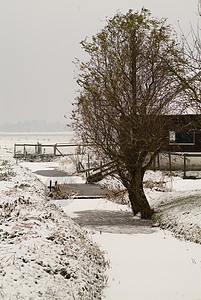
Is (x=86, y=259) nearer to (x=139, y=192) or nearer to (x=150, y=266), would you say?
(x=150, y=266)

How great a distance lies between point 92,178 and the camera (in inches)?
827

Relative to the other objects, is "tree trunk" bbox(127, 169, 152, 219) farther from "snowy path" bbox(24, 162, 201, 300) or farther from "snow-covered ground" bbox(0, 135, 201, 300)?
"snow-covered ground" bbox(0, 135, 201, 300)

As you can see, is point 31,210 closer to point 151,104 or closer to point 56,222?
point 56,222

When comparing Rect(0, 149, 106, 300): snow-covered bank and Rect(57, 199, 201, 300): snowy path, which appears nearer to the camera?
Rect(0, 149, 106, 300): snow-covered bank

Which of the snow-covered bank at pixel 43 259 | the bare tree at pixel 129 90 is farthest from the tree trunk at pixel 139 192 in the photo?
the snow-covered bank at pixel 43 259

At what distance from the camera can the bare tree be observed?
482 inches

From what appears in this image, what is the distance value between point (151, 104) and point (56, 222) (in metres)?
6.23

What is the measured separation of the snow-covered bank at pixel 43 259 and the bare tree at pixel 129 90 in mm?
4942

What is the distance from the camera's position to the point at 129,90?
41.2 feet

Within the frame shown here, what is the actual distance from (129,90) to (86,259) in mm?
7324

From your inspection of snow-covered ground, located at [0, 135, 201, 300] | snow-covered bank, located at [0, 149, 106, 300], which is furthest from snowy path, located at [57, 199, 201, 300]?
snow-covered bank, located at [0, 149, 106, 300]

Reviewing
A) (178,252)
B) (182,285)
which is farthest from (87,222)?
(182,285)

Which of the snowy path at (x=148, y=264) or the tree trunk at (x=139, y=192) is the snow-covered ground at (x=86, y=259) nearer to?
the snowy path at (x=148, y=264)

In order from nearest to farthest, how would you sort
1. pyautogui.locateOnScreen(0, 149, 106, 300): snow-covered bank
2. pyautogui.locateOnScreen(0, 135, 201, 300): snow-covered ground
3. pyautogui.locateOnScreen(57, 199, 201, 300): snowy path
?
1. pyautogui.locateOnScreen(0, 149, 106, 300): snow-covered bank
2. pyautogui.locateOnScreen(0, 135, 201, 300): snow-covered ground
3. pyautogui.locateOnScreen(57, 199, 201, 300): snowy path
